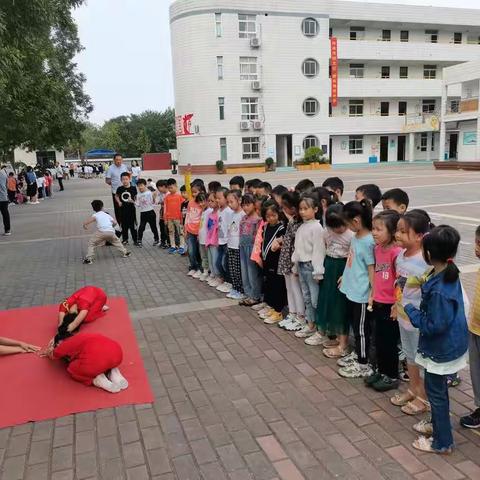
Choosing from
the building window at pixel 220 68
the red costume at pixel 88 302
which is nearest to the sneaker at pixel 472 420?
the red costume at pixel 88 302

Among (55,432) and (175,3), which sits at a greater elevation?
(175,3)

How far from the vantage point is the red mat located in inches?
143

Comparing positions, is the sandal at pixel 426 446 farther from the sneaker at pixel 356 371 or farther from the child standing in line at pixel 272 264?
the child standing in line at pixel 272 264

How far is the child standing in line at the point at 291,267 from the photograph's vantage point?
16.0ft

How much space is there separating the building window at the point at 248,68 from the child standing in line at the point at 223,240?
35.5m

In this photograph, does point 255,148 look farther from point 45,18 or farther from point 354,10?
point 45,18

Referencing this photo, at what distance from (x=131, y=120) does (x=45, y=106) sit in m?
65.0

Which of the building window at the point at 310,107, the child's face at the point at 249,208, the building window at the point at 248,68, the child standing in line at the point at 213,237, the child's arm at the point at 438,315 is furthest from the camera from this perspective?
the building window at the point at 310,107

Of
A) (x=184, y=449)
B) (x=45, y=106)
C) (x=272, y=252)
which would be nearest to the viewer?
(x=184, y=449)

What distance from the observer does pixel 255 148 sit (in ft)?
Answer: 135

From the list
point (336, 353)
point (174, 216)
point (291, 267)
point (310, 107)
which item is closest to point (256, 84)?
point (310, 107)

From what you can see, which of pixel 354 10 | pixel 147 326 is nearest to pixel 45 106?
pixel 147 326

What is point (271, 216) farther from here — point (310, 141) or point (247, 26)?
point (247, 26)

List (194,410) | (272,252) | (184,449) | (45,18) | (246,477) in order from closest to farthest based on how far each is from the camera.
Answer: (246,477), (184,449), (194,410), (272,252), (45,18)
